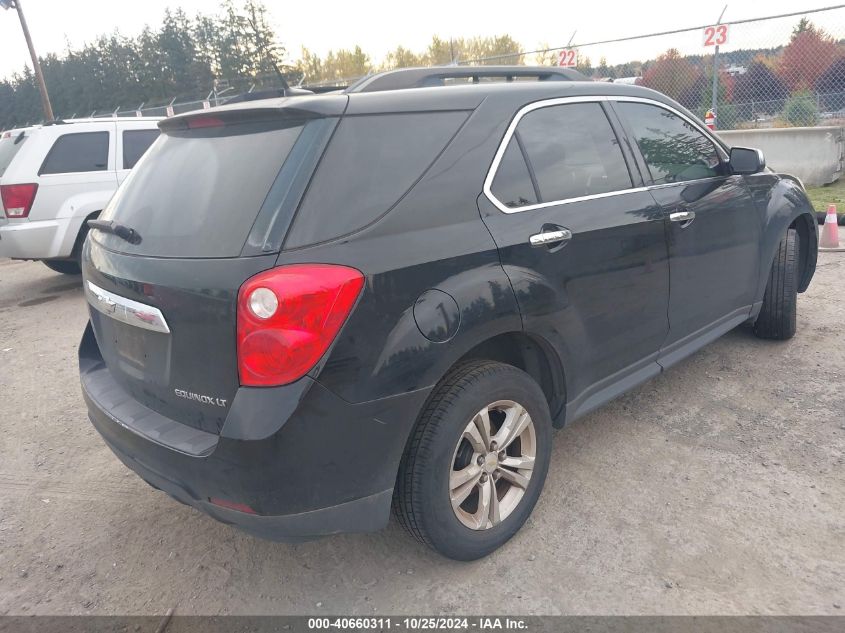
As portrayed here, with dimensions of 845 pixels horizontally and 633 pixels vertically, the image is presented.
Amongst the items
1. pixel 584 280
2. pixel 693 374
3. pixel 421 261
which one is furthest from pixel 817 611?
pixel 693 374

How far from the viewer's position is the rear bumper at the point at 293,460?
193cm

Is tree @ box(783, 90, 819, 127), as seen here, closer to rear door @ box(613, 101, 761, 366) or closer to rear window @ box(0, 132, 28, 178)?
rear door @ box(613, 101, 761, 366)

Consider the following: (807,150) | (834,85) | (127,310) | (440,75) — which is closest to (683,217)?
(440,75)

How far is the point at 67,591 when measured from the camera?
2512 millimetres

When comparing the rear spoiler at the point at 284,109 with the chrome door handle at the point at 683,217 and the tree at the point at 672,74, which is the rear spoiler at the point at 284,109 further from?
the tree at the point at 672,74

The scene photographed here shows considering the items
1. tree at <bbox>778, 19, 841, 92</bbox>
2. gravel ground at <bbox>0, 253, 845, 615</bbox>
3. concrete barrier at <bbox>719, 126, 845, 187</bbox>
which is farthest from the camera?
tree at <bbox>778, 19, 841, 92</bbox>

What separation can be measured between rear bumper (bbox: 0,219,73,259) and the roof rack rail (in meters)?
5.68

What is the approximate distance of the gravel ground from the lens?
2.33 m

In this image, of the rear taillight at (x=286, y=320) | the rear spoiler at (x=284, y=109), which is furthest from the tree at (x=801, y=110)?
the rear taillight at (x=286, y=320)

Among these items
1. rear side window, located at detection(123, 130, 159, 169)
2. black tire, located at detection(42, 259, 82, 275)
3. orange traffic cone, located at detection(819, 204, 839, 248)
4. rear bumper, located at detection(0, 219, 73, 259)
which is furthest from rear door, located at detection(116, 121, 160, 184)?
orange traffic cone, located at detection(819, 204, 839, 248)

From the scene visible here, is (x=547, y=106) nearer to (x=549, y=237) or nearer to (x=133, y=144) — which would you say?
(x=549, y=237)

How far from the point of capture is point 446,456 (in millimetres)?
2248

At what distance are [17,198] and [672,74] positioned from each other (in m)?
11.4

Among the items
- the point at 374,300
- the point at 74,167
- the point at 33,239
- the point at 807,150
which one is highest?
the point at 74,167
